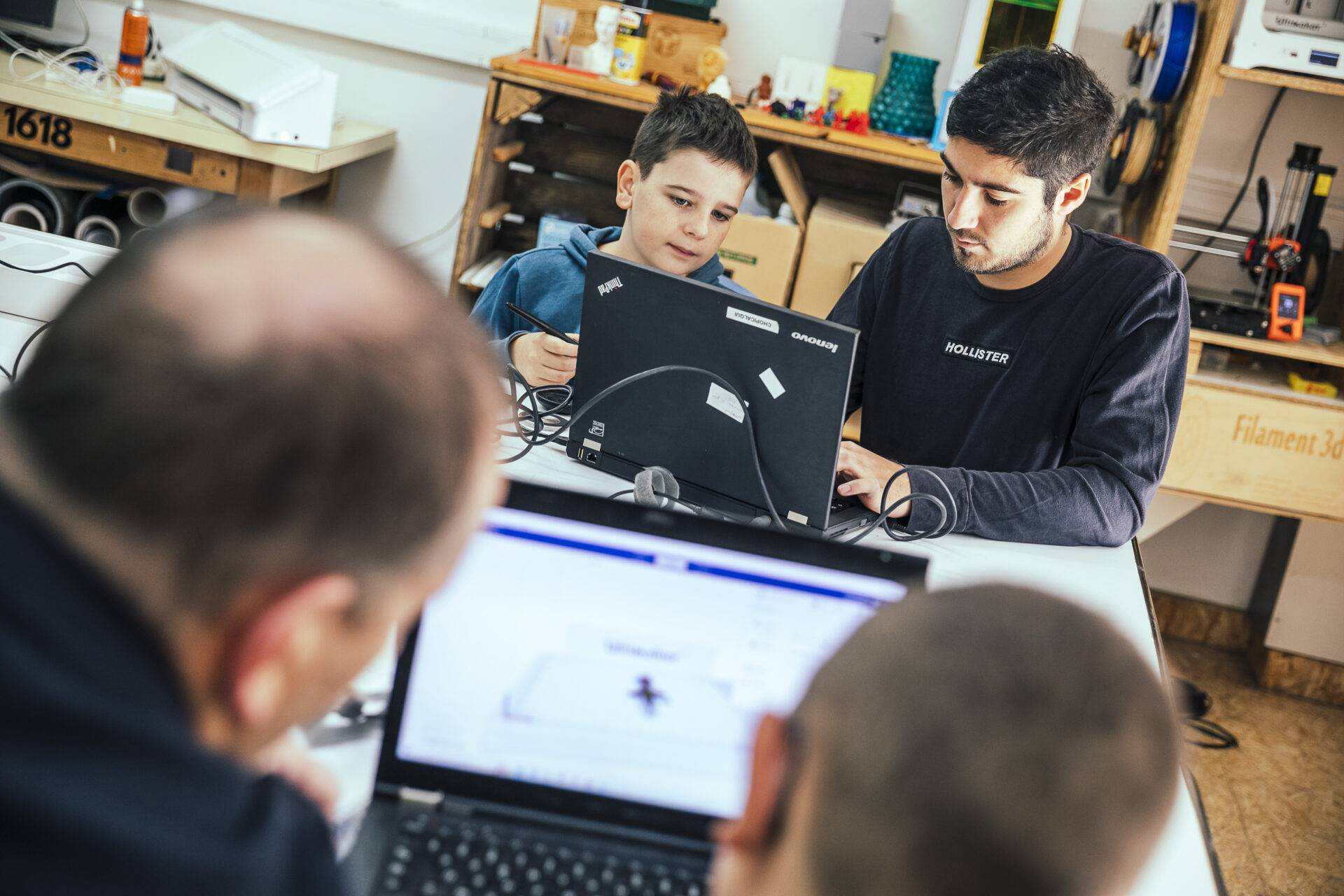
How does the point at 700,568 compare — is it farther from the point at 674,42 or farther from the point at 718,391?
the point at 674,42

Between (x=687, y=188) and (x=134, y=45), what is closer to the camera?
(x=687, y=188)

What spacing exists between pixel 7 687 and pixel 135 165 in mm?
2388

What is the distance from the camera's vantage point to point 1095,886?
1.41ft

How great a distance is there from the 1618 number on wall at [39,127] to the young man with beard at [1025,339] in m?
1.81

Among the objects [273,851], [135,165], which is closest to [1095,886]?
[273,851]

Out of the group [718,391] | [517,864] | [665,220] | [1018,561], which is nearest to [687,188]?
[665,220]

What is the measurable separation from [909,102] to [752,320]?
172cm

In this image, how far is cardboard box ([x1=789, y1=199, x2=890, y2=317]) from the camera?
2.52m

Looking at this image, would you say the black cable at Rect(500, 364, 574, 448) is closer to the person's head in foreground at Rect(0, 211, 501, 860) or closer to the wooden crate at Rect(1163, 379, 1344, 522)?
the person's head in foreground at Rect(0, 211, 501, 860)

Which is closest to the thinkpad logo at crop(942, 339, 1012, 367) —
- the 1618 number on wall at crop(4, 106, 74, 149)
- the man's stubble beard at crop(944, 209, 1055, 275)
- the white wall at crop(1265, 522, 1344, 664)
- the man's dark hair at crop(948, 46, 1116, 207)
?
the man's stubble beard at crop(944, 209, 1055, 275)

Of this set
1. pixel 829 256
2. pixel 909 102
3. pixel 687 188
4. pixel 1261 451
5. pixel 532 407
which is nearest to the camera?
pixel 532 407

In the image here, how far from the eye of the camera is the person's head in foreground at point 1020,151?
60.6 inches

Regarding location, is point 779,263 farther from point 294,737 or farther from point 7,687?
point 7,687

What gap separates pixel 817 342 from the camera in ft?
3.69
